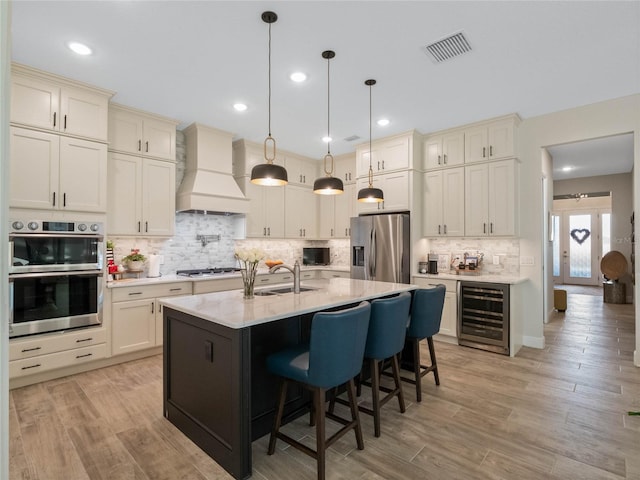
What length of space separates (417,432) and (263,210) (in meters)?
4.09

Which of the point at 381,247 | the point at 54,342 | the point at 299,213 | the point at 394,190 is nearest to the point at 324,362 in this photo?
the point at 54,342

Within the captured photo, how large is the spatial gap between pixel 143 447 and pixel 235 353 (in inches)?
42.2

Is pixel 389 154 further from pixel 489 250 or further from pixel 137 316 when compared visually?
pixel 137 316

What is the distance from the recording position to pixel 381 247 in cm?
520

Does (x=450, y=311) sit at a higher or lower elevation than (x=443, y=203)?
lower

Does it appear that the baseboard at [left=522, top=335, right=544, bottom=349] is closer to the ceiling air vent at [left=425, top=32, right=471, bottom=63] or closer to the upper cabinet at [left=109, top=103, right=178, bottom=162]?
the ceiling air vent at [left=425, top=32, right=471, bottom=63]

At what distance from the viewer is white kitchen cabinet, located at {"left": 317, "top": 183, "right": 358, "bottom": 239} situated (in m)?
6.18

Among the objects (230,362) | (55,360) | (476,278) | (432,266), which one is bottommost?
(55,360)

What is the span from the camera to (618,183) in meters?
7.91

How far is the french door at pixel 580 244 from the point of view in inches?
371

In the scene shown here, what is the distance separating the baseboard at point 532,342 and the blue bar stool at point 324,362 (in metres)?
3.38

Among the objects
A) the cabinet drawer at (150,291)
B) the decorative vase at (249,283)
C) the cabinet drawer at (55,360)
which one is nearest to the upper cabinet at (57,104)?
the cabinet drawer at (150,291)

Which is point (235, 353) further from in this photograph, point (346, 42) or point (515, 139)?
point (515, 139)

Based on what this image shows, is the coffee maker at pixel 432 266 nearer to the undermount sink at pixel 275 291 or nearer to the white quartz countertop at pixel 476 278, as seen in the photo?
the white quartz countertop at pixel 476 278
